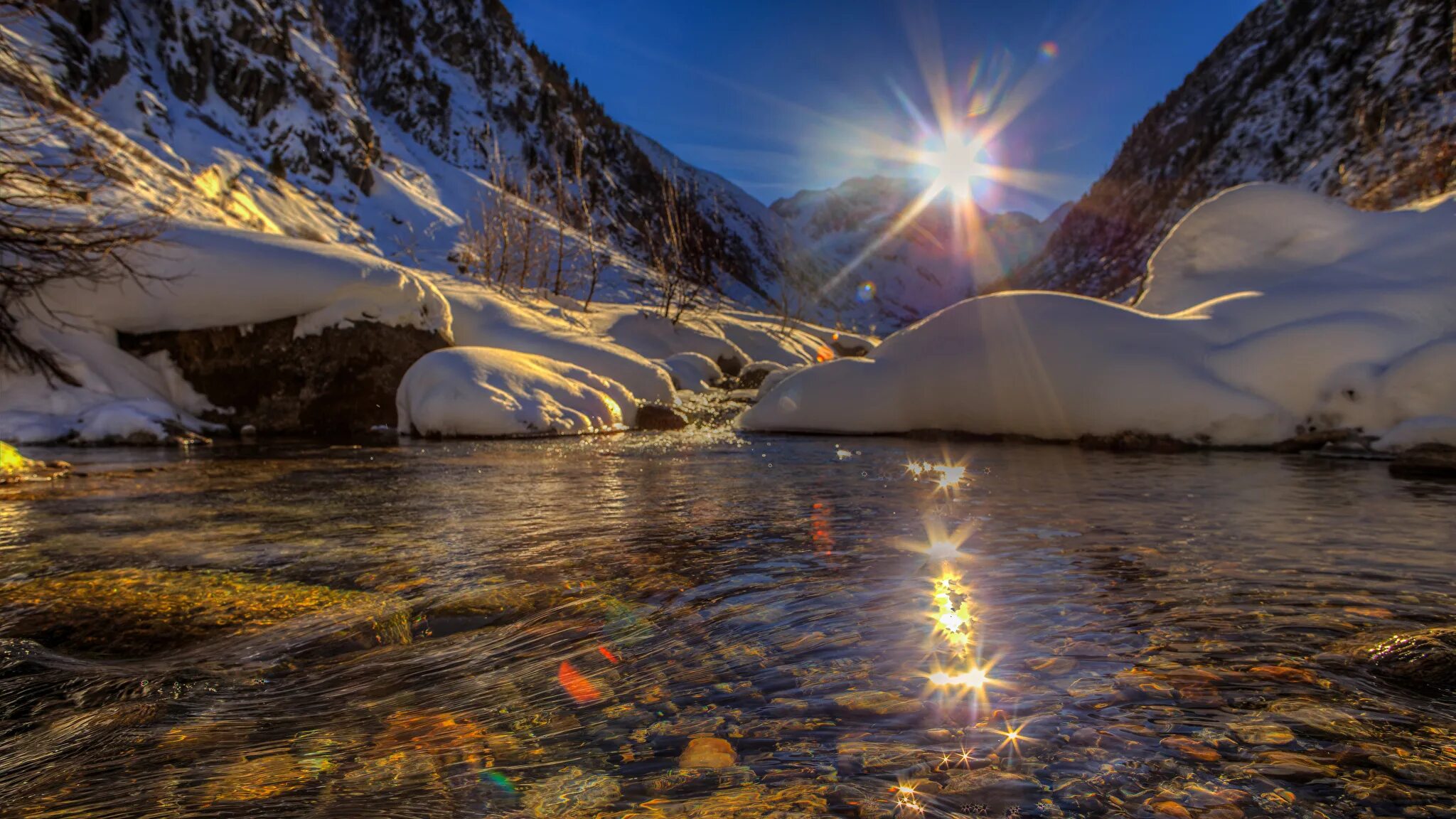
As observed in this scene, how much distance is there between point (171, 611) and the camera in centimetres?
284

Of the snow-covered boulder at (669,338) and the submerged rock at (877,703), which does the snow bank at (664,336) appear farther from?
the submerged rock at (877,703)

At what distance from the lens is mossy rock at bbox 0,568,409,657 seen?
2539mm

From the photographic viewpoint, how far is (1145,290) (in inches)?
457

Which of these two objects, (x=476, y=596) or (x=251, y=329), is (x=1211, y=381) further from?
(x=251, y=329)

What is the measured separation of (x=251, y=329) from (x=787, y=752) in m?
13.9

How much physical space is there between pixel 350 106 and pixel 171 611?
56.6m

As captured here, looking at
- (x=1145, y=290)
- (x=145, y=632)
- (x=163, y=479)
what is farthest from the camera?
(x=1145, y=290)

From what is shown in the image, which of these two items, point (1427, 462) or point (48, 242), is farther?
point (48, 242)

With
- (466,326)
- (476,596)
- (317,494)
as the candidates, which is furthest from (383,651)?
(466,326)

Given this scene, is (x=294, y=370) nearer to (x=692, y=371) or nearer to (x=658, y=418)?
(x=658, y=418)

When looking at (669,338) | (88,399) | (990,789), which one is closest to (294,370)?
(88,399)

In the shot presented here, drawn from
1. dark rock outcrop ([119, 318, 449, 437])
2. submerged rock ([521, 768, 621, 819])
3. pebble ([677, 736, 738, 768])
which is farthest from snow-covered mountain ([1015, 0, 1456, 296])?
dark rock outcrop ([119, 318, 449, 437])

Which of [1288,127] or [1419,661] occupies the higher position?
[1288,127]

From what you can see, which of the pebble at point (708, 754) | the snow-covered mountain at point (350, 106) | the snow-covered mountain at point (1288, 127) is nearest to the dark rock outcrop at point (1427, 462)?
the pebble at point (708, 754)
